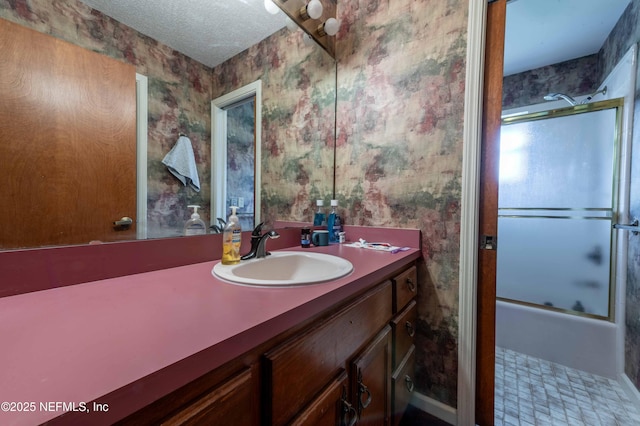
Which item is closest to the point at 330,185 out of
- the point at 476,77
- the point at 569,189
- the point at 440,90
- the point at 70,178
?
the point at 440,90

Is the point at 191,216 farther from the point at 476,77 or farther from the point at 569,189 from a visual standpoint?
the point at 569,189

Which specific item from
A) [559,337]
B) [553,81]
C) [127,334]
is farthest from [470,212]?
[553,81]

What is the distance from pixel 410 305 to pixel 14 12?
59.1 inches

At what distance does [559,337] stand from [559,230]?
79cm

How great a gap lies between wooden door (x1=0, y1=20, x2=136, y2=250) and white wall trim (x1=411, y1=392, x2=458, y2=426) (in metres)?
1.45

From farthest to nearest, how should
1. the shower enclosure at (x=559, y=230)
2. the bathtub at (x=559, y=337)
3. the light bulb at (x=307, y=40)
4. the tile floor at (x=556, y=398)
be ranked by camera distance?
1. the shower enclosure at (x=559, y=230)
2. the bathtub at (x=559, y=337)
3. the light bulb at (x=307, y=40)
4. the tile floor at (x=556, y=398)

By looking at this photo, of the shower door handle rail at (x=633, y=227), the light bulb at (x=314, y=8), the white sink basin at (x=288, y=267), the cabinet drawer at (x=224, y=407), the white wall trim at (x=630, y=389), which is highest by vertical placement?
the light bulb at (x=314, y=8)

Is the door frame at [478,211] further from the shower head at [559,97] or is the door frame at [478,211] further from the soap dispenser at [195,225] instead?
the shower head at [559,97]

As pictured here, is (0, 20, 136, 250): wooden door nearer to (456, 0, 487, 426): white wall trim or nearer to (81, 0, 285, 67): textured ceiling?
(81, 0, 285, 67): textured ceiling

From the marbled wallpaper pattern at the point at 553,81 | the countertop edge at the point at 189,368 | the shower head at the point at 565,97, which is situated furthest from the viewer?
the marbled wallpaper pattern at the point at 553,81

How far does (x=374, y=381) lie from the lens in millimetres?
802

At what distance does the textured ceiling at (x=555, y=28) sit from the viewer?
1.63 meters

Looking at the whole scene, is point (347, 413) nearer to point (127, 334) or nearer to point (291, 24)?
point (127, 334)

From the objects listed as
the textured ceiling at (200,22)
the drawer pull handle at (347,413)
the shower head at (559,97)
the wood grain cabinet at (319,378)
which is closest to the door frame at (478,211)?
the wood grain cabinet at (319,378)
